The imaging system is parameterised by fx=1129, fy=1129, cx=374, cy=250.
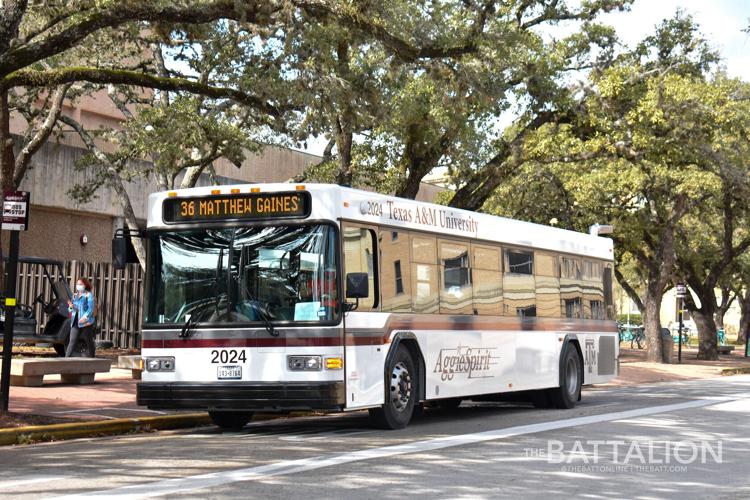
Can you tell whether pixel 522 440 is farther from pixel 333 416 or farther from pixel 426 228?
pixel 333 416

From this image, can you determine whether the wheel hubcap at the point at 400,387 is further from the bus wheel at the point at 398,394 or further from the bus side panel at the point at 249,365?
the bus side panel at the point at 249,365

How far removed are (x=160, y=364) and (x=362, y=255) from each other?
274 centimetres

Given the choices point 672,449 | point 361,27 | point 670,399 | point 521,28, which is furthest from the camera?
point 521,28

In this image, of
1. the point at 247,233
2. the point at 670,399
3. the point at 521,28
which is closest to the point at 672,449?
the point at 247,233

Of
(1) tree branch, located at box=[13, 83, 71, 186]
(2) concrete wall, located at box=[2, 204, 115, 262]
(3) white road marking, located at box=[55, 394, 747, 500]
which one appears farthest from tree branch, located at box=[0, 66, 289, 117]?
(2) concrete wall, located at box=[2, 204, 115, 262]

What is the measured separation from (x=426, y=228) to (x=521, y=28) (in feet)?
45.1

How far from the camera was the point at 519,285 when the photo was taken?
1758cm

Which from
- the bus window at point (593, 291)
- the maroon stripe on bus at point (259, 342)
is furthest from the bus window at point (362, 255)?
the bus window at point (593, 291)

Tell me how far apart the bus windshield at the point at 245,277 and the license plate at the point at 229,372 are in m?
0.53

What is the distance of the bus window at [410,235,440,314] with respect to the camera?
578 inches

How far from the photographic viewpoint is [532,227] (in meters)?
18.2

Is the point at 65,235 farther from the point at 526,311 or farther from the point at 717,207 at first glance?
the point at 717,207

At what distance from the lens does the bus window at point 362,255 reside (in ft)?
43.7

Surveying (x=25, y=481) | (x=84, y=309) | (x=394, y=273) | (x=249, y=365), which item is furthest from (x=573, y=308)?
(x=25, y=481)
